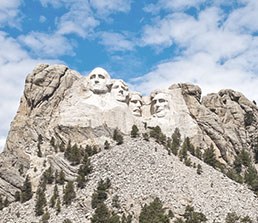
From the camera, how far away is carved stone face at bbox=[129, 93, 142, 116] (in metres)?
84.4

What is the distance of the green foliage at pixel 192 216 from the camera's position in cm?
6414

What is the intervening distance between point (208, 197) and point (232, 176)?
7.97m

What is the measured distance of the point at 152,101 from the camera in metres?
85.8

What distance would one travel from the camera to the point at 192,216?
64.9 metres

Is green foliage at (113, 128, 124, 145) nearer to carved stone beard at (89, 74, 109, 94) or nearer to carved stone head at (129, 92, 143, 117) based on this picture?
carved stone beard at (89, 74, 109, 94)

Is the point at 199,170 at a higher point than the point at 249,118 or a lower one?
lower

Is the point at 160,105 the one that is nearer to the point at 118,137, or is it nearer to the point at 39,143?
the point at 118,137

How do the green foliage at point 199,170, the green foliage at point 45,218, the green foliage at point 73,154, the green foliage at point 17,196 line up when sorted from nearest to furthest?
the green foliage at point 45,218 → the green foliage at point 17,196 → the green foliage at point 199,170 → the green foliage at point 73,154

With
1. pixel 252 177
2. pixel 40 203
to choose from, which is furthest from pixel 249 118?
pixel 40 203

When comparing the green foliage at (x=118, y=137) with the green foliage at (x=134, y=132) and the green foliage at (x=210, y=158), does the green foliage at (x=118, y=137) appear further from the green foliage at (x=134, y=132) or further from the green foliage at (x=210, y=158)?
the green foliage at (x=210, y=158)

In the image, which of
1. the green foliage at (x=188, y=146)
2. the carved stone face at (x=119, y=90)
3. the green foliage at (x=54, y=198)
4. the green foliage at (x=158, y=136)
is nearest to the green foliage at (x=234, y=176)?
the green foliage at (x=188, y=146)

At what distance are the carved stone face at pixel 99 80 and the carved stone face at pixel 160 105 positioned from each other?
227 inches

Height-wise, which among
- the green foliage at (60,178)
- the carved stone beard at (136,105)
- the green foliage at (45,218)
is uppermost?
the carved stone beard at (136,105)

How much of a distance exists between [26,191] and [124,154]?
384 inches
